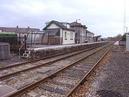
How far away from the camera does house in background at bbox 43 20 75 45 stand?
31100mm

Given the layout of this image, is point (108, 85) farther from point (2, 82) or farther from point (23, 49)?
point (23, 49)

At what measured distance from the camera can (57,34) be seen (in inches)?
1452

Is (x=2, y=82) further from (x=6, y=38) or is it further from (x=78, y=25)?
(x=78, y=25)

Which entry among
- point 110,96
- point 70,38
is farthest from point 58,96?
point 70,38

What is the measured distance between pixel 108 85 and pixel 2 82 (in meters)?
4.36

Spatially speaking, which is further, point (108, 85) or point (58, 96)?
point (108, 85)

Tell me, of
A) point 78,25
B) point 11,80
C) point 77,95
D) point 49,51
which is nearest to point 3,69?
point 11,80

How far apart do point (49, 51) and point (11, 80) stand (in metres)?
11.9

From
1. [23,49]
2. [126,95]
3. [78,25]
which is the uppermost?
[78,25]

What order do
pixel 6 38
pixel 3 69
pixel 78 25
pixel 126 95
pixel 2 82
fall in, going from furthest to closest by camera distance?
pixel 78 25
pixel 6 38
pixel 3 69
pixel 2 82
pixel 126 95

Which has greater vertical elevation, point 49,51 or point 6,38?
point 6,38

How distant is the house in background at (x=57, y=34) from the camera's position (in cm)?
3110

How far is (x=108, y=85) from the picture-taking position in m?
8.54

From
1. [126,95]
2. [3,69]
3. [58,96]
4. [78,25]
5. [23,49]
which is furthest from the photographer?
[78,25]
